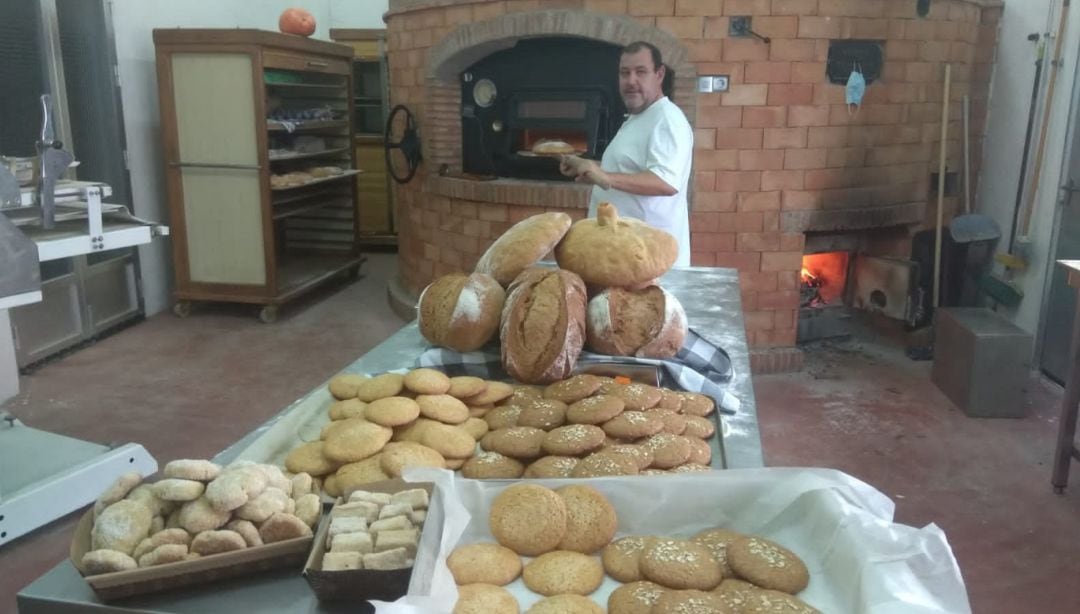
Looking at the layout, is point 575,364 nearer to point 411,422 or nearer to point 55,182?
point 411,422

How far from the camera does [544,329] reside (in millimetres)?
1640

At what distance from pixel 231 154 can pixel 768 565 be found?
4977mm

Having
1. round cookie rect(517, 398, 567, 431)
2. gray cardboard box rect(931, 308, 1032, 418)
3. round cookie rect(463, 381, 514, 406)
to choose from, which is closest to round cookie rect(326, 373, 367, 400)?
round cookie rect(463, 381, 514, 406)

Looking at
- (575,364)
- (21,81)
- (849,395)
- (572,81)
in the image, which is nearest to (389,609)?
(575,364)

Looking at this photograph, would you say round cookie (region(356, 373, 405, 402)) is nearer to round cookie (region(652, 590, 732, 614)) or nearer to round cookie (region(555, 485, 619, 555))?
round cookie (region(555, 485, 619, 555))

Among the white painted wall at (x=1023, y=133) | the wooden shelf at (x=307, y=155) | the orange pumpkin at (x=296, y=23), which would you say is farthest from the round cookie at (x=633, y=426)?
the orange pumpkin at (x=296, y=23)

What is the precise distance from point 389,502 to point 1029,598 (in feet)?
7.50

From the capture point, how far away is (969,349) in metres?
3.92

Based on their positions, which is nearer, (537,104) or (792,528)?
(792,528)

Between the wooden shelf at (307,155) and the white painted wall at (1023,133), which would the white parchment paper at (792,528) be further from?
the wooden shelf at (307,155)

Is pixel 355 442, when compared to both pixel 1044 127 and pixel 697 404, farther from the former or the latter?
pixel 1044 127

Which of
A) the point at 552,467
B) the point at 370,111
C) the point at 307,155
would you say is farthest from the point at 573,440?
the point at 370,111

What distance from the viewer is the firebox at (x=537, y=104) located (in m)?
4.55

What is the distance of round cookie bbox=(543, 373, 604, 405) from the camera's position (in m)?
1.51
